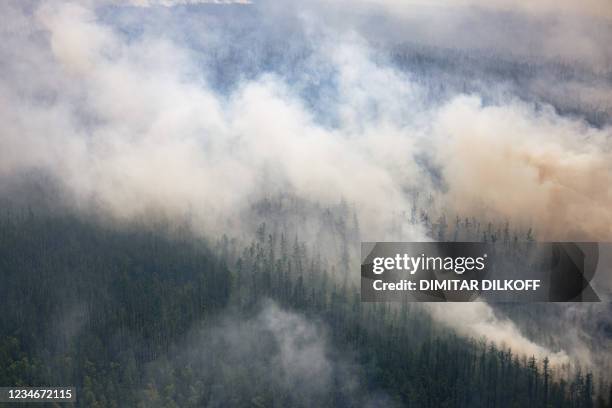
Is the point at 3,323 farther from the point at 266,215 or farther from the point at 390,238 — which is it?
the point at 390,238

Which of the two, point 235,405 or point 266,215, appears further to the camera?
point 266,215

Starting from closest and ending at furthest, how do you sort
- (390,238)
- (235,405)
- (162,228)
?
(235,405) < (390,238) < (162,228)

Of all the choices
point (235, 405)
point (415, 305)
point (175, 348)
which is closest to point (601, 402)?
point (415, 305)

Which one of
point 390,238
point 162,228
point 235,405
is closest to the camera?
point 235,405

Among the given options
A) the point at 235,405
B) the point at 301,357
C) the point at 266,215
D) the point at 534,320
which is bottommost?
the point at 235,405

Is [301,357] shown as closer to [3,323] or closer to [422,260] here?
[422,260]

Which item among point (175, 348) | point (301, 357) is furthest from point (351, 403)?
point (175, 348)

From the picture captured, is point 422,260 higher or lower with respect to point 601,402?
higher
